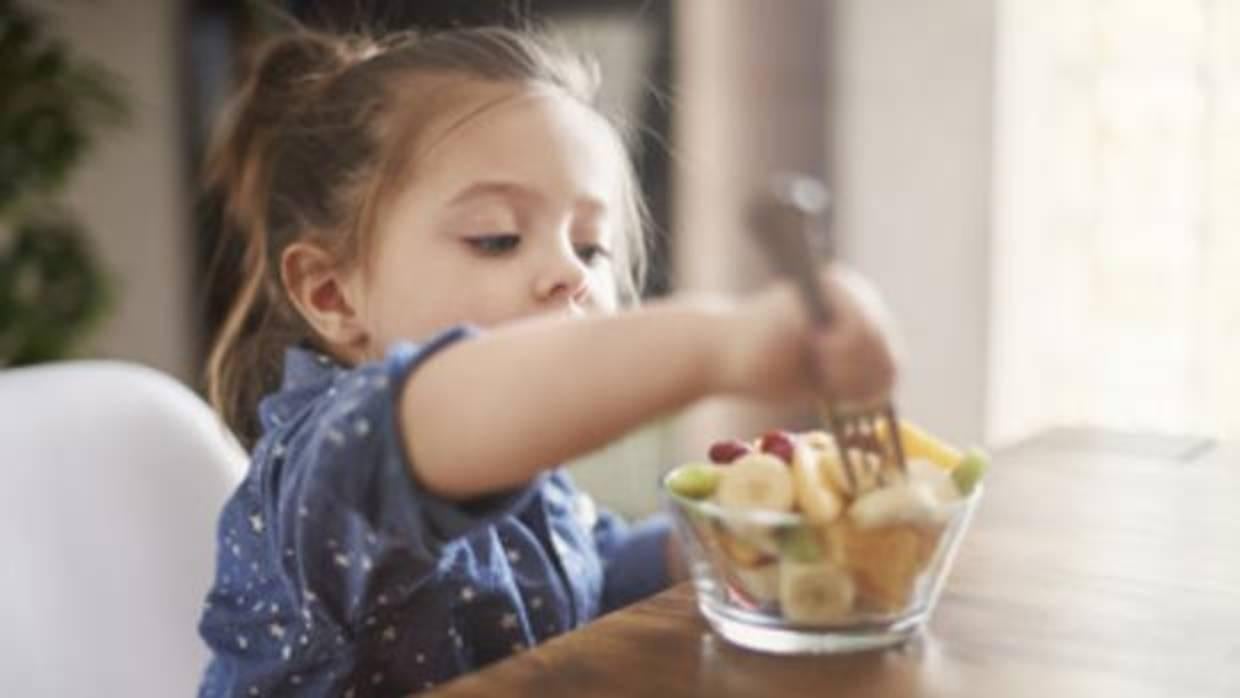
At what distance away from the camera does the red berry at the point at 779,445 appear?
625 mm

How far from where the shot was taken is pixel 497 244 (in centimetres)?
76

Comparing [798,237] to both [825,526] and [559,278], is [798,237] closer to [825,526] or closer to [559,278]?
[825,526]

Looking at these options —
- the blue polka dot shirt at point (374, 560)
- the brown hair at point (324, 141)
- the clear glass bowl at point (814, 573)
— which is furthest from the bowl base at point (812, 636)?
the brown hair at point (324, 141)

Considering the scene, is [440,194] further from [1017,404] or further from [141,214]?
[141,214]

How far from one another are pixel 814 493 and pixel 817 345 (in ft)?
0.40

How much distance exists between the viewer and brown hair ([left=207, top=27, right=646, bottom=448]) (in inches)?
33.8

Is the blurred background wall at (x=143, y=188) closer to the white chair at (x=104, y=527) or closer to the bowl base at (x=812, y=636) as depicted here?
the white chair at (x=104, y=527)

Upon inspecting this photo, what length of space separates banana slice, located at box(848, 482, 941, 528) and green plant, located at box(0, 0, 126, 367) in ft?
9.26

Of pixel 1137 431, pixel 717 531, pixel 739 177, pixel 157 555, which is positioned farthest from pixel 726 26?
pixel 717 531

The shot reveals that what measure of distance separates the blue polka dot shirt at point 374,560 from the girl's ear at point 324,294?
3 cm

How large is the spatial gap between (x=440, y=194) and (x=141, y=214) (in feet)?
11.2

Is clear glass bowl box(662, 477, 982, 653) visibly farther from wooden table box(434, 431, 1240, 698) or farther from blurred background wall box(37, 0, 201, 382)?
blurred background wall box(37, 0, 201, 382)

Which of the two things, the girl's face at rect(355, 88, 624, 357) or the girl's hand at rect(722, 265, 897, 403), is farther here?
the girl's face at rect(355, 88, 624, 357)

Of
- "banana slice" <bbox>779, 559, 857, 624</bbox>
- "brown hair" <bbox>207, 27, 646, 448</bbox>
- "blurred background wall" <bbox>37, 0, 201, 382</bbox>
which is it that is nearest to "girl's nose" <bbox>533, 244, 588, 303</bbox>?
"brown hair" <bbox>207, 27, 646, 448</bbox>
